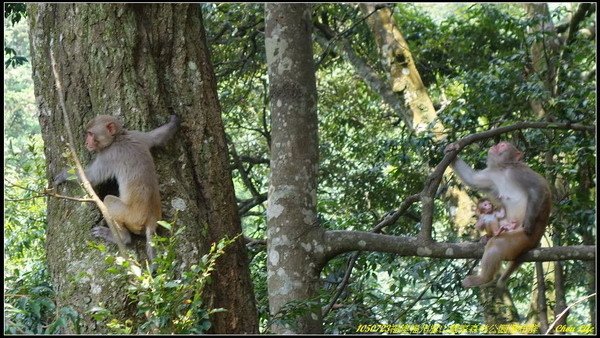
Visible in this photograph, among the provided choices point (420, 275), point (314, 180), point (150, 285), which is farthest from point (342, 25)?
point (150, 285)

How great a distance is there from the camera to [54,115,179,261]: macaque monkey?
156 inches

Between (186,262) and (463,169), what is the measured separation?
3079mm

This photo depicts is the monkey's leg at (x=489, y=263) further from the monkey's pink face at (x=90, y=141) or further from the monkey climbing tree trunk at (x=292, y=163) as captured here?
the monkey's pink face at (x=90, y=141)

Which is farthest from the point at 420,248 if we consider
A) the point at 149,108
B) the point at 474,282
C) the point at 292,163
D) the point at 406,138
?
the point at 406,138

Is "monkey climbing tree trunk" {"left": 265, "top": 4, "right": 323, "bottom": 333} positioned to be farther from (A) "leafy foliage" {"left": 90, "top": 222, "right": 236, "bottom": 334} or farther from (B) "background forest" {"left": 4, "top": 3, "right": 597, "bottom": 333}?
(A) "leafy foliage" {"left": 90, "top": 222, "right": 236, "bottom": 334}

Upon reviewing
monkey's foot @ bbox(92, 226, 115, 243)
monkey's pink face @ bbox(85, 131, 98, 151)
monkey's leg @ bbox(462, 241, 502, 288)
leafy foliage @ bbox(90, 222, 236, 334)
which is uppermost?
monkey's pink face @ bbox(85, 131, 98, 151)

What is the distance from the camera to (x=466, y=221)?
8984 millimetres

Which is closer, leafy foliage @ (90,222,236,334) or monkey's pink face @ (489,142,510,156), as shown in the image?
leafy foliage @ (90,222,236,334)

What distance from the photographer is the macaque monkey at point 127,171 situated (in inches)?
156

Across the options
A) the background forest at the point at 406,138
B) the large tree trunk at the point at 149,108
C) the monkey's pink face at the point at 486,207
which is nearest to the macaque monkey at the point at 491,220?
the monkey's pink face at the point at 486,207

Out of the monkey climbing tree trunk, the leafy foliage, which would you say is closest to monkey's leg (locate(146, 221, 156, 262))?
the leafy foliage

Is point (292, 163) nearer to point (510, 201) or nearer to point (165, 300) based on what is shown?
point (510, 201)

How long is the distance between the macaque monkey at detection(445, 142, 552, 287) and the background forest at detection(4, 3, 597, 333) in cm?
57

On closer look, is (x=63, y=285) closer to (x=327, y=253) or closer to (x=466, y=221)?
(x=327, y=253)
